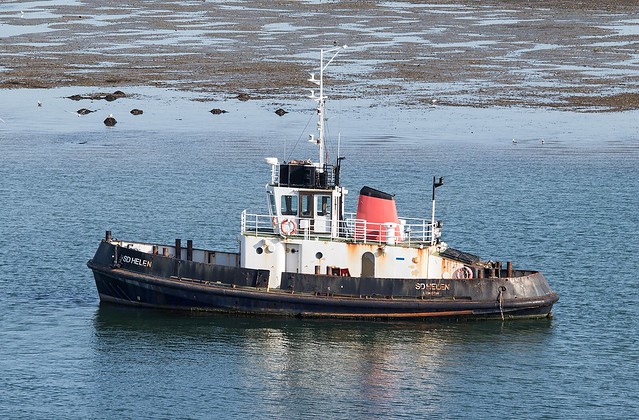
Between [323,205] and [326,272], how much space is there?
204 centimetres

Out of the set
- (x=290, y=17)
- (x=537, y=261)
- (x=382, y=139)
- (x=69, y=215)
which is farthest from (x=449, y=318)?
(x=290, y=17)

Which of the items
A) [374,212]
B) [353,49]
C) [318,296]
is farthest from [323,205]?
[353,49]

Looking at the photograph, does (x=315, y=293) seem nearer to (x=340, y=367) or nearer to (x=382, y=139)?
(x=340, y=367)

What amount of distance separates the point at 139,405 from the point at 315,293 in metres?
7.98

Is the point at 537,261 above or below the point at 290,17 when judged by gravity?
below

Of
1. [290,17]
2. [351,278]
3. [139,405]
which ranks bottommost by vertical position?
[139,405]

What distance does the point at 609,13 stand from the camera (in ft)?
434

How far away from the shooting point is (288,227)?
133ft

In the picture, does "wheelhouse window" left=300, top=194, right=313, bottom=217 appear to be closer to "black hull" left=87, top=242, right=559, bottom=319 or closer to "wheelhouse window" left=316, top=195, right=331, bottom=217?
"wheelhouse window" left=316, top=195, right=331, bottom=217

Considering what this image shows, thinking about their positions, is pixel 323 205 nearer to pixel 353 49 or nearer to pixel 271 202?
pixel 271 202

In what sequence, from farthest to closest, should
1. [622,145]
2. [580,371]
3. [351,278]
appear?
[622,145] → [351,278] → [580,371]

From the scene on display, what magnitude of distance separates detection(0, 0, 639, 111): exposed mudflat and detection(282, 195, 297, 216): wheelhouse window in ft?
150

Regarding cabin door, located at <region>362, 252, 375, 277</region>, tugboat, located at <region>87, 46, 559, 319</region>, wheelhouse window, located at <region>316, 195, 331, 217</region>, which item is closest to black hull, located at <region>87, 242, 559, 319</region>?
tugboat, located at <region>87, 46, 559, 319</region>

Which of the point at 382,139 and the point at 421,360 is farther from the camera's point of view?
the point at 382,139
